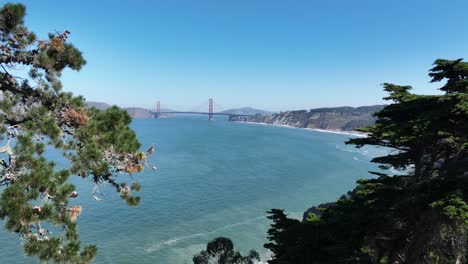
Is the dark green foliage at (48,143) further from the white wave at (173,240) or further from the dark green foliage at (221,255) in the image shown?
the white wave at (173,240)

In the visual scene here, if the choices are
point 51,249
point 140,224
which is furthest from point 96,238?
point 51,249

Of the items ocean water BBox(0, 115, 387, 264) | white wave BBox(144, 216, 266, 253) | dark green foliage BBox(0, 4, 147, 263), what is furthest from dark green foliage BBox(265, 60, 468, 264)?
white wave BBox(144, 216, 266, 253)

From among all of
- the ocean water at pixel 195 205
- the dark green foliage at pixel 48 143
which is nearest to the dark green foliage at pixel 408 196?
the dark green foliage at pixel 48 143

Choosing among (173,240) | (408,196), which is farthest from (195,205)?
(408,196)

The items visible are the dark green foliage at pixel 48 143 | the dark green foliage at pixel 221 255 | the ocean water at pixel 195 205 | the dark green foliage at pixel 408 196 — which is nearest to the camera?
the dark green foliage at pixel 48 143

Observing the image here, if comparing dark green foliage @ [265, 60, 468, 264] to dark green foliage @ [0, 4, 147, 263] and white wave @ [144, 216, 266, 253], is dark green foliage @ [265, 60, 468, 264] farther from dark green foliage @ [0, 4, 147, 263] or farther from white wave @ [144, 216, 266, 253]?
white wave @ [144, 216, 266, 253]

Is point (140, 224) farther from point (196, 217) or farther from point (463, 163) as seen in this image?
point (463, 163)
